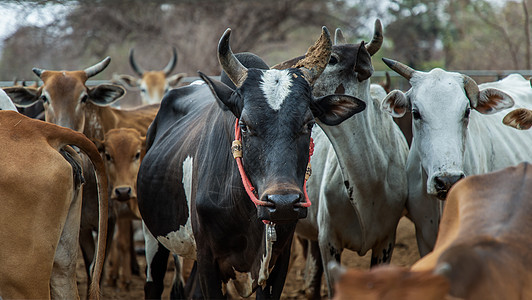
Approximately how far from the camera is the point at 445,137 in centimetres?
411

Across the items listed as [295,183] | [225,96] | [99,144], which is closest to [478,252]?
[295,183]

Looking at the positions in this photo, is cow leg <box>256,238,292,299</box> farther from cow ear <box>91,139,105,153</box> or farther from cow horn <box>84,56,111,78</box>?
cow horn <box>84,56,111,78</box>

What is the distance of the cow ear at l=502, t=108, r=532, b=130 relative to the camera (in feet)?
13.2

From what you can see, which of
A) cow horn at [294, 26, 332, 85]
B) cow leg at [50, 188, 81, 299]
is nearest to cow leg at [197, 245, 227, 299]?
cow leg at [50, 188, 81, 299]

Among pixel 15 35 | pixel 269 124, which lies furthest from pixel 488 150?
pixel 15 35

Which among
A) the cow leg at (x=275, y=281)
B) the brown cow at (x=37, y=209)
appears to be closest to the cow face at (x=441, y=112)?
the cow leg at (x=275, y=281)

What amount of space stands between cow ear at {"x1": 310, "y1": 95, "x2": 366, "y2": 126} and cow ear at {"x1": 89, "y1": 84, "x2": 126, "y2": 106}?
127 inches

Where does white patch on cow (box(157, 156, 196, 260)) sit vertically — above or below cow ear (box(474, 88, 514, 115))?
below

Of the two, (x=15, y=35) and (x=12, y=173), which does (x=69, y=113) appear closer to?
(x=12, y=173)

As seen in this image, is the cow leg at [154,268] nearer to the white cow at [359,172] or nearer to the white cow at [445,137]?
the white cow at [359,172]

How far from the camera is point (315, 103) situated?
3732 millimetres

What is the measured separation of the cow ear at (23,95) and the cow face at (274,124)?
3189mm

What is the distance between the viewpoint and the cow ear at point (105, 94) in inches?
255

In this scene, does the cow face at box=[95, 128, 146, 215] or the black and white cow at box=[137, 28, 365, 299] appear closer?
the black and white cow at box=[137, 28, 365, 299]
